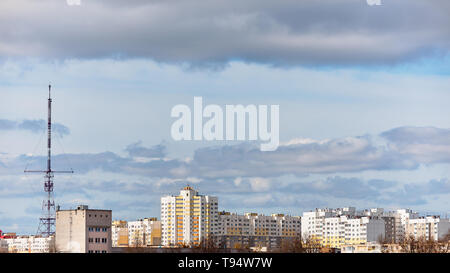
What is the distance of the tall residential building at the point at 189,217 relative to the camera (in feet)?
482

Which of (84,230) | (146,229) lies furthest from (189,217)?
(84,230)

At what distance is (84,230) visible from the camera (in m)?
84.4

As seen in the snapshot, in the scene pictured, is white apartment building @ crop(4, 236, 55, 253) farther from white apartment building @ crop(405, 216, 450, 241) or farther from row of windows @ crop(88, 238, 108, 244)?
white apartment building @ crop(405, 216, 450, 241)

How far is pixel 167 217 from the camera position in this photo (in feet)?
490

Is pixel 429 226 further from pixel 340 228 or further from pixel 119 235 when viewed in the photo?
pixel 119 235

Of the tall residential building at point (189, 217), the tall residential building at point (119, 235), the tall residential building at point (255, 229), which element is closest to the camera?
the tall residential building at point (189, 217)

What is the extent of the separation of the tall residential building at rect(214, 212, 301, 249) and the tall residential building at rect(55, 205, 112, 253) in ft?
193

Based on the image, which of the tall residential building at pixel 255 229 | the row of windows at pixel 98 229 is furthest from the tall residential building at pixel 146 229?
the row of windows at pixel 98 229

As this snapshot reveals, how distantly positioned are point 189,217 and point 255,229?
556 inches

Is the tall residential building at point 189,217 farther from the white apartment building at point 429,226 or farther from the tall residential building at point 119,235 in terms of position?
the white apartment building at point 429,226

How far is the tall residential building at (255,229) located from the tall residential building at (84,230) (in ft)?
193

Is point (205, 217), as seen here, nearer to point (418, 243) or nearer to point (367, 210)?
point (367, 210)
